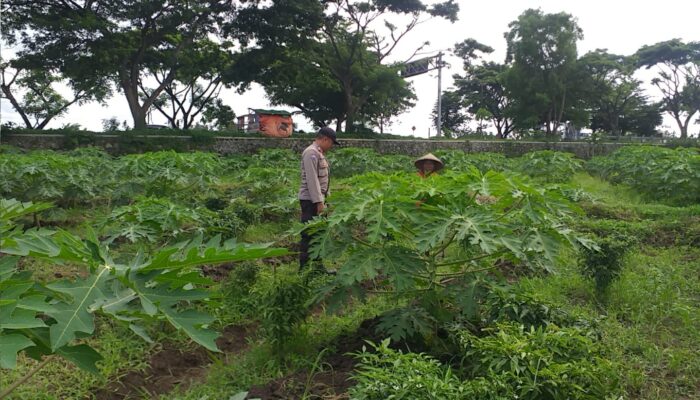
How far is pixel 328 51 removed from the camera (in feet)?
85.3

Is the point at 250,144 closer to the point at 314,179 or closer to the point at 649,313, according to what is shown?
the point at 314,179

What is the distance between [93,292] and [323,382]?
1.66 meters

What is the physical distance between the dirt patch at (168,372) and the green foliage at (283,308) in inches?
15.9

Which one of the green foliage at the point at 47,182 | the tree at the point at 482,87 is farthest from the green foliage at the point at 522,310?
the tree at the point at 482,87

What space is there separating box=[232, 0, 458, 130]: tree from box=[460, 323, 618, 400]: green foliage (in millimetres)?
21576

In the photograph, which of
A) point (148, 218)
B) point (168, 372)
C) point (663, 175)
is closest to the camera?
point (168, 372)

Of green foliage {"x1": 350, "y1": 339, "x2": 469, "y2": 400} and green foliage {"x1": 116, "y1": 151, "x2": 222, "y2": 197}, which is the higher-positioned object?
green foliage {"x1": 116, "y1": 151, "x2": 222, "y2": 197}

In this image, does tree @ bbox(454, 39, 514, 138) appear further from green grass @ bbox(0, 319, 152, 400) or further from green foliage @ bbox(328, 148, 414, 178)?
green grass @ bbox(0, 319, 152, 400)

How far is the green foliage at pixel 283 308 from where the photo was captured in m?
2.96

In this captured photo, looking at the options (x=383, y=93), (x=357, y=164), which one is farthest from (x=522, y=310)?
(x=383, y=93)

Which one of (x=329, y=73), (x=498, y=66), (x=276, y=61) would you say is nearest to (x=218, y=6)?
(x=276, y=61)

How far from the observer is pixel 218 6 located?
21578mm

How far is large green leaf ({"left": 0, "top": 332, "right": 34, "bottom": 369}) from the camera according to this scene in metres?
0.96

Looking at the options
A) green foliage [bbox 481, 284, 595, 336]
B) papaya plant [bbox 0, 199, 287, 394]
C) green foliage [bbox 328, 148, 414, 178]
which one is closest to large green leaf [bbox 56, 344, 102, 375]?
papaya plant [bbox 0, 199, 287, 394]
